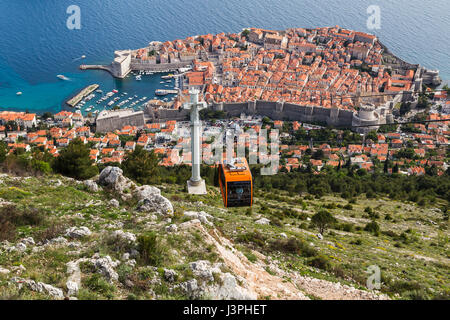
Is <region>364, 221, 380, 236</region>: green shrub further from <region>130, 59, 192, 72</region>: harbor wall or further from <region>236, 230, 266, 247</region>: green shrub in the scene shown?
<region>130, 59, 192, 72</region>: harbor wall

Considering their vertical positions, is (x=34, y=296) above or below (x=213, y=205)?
above

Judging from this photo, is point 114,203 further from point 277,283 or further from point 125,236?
point 277,283

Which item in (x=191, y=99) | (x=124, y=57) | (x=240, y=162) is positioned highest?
(x=124, y=57)

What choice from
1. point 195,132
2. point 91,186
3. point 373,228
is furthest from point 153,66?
point 195,132

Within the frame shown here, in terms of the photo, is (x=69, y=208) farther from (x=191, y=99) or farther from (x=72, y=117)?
(x=72, y=117)
